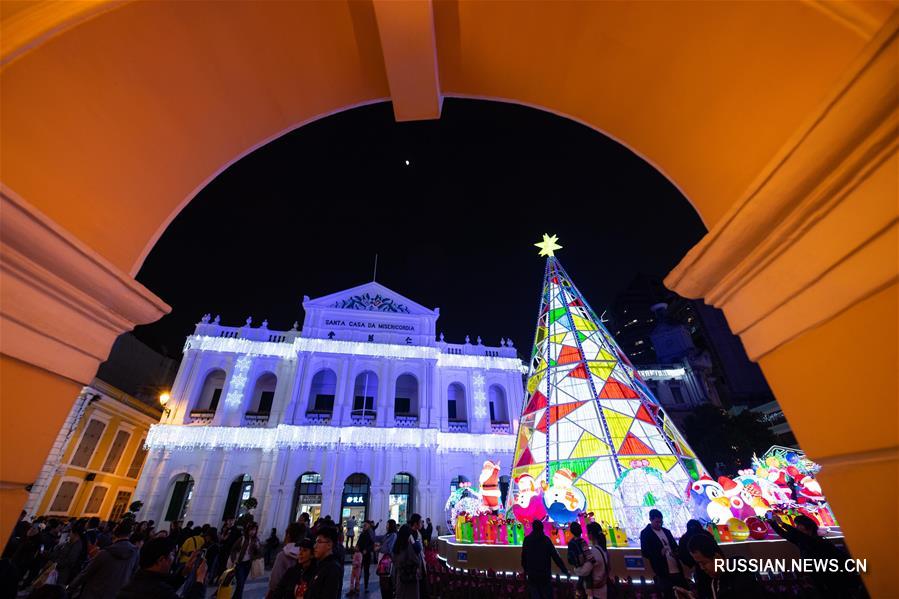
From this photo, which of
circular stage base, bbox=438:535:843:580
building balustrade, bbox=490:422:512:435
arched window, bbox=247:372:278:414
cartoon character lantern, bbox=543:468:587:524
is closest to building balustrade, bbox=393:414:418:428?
building balustrade, bbox=490:422:512:435

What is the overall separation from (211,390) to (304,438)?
6725 millimetres

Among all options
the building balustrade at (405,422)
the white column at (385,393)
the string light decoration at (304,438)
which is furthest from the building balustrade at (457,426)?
the white column at (385,393)

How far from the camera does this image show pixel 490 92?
300cm

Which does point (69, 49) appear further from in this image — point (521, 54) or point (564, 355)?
point (564, 355)

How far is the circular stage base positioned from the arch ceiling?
7293mm

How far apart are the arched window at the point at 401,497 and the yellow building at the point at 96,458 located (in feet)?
44.6

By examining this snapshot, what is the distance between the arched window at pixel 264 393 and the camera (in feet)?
68.2

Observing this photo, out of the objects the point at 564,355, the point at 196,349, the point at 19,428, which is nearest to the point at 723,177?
the point at 19,428

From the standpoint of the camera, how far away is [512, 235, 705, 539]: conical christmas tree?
834 centimetres

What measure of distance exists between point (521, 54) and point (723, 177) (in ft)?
4.92

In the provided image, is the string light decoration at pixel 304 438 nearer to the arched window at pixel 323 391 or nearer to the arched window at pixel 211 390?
the arched window at pixel 211 390

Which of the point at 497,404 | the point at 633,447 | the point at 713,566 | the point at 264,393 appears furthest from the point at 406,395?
the point at 713,566

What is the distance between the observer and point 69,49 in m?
1.81

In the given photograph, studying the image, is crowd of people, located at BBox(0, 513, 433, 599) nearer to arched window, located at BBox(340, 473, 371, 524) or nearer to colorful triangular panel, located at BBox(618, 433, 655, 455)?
colorful triangular panel, located at BBox(618, 433, 655, 455)
